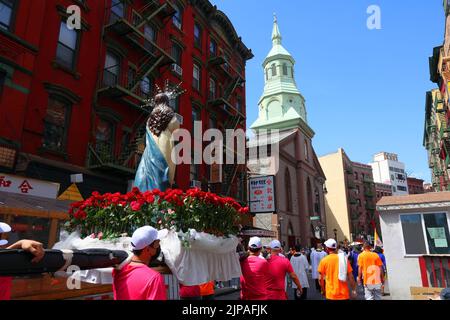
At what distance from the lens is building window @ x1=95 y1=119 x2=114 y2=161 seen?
14.0m

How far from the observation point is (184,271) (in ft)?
13.3

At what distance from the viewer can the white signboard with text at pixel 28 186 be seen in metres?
10.4

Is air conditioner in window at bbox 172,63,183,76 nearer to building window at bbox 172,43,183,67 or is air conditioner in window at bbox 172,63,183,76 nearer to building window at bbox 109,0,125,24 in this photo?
building window at bbox 172,43,183,67

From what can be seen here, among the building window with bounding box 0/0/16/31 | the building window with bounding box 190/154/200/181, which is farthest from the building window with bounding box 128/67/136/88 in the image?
the building window with bounding box 190/154/200/181

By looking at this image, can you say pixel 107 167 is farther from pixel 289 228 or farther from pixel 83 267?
pixel 289 228

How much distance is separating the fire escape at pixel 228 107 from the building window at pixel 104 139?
→ 10.1 meters

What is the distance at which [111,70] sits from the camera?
52.1 feet

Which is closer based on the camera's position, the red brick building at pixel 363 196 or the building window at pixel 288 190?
the building window at pixel 288 190

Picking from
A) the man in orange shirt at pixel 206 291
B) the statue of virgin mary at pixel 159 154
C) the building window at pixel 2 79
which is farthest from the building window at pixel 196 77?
the man in orange shirt at pixel 206 291

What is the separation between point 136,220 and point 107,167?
388 inches

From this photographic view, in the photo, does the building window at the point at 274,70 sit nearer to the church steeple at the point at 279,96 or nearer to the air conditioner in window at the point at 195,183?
the church steeple at the point at 279,96

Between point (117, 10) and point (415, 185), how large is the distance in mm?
106694

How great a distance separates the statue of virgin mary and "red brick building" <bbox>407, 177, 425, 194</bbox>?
108 m

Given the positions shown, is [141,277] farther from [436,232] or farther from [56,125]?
[56,125]
